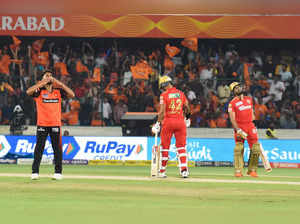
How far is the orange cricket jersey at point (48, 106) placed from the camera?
13.2 m

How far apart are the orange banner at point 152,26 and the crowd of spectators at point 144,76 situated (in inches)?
44.9

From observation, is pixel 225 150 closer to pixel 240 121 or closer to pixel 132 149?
pixel 132 149

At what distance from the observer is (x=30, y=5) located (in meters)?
28.4

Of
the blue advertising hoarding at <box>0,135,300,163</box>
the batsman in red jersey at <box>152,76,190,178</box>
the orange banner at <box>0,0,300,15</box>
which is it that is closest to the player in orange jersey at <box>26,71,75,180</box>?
the batsman in red jersey at <box>152,76,190,178</box>

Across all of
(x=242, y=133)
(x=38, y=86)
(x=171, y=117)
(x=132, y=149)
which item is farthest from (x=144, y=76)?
(x=38, y=86)

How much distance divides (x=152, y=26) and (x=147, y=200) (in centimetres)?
1768

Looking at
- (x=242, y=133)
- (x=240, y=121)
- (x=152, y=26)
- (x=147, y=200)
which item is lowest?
(x=147, y=200)

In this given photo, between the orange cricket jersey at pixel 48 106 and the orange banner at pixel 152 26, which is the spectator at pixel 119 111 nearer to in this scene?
the orange banner at pixel 152 26

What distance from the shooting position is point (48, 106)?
43.5 feet

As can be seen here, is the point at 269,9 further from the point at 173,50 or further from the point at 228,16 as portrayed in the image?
the point at 173,50

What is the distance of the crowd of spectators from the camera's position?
981 inches

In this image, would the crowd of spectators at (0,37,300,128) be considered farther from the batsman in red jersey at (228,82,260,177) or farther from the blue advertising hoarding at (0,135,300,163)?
the batsman in red jersey at (228,82,260,177)

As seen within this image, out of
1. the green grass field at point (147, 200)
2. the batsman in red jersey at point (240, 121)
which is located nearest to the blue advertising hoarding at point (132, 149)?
the batsman in red jersey at point (240, 121)

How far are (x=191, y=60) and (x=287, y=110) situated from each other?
17.8 feet
